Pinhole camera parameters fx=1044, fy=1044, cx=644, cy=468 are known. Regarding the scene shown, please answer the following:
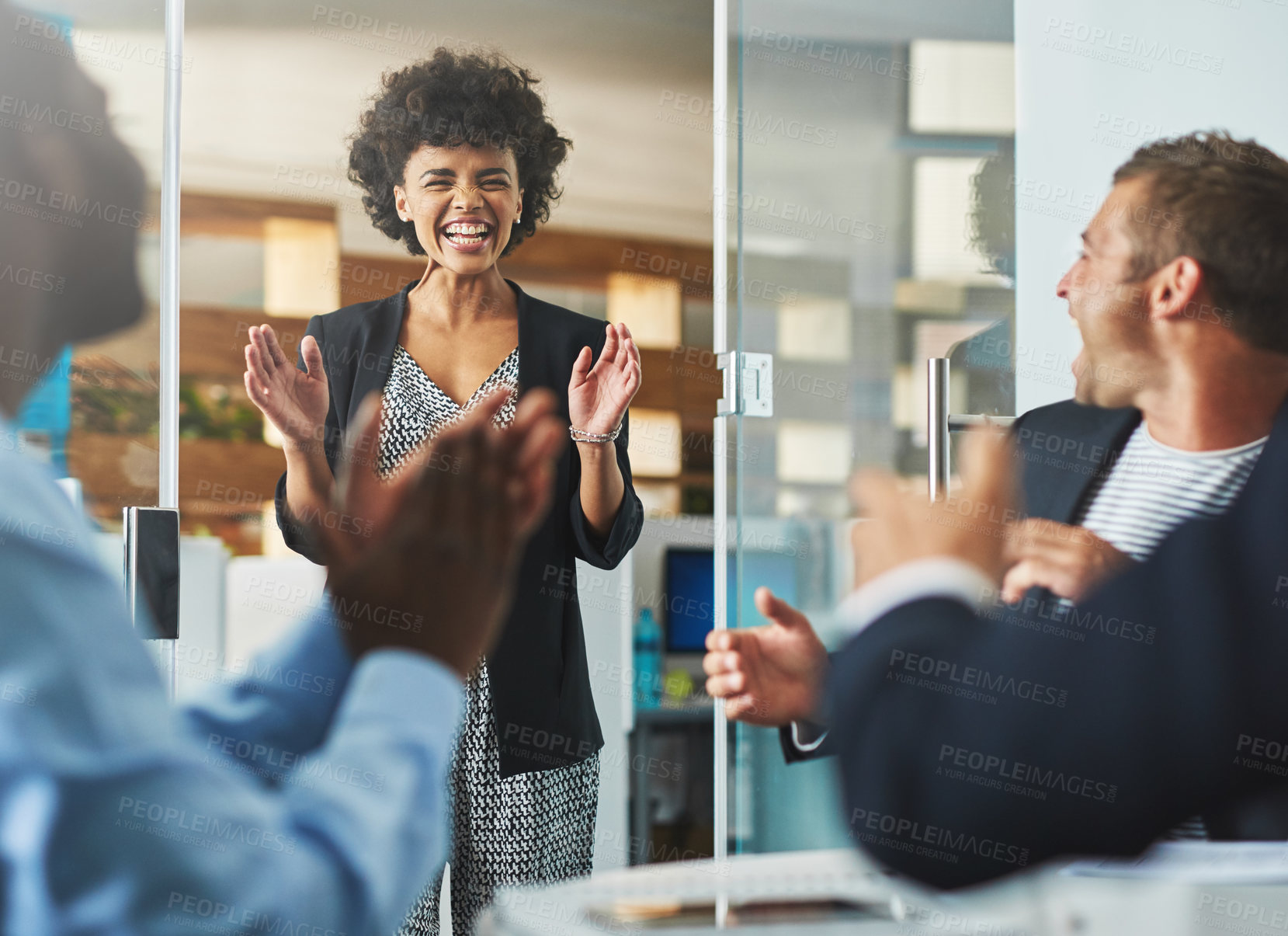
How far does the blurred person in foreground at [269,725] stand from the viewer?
38cm

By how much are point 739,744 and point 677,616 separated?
1.82 metres

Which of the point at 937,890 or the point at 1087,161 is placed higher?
the point at 1087,161

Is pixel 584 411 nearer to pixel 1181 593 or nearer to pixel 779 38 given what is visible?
pixel 779 38

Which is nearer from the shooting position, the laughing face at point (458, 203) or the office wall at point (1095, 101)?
the office wall at point (1095, 101)

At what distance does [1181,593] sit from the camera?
0.73 m

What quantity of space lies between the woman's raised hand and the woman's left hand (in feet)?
1.46

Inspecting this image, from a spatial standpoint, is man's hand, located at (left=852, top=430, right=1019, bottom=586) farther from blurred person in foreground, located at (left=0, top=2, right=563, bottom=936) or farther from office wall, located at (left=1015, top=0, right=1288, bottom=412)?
office wall, located at (left=1015, top=0, right=1288, bottom=412)

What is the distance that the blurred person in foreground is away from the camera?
384mm

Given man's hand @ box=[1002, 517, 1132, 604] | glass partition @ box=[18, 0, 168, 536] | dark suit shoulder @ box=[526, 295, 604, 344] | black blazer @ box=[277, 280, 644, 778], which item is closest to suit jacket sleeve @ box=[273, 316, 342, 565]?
black blazer @ box=[277, 280, 644, 778]

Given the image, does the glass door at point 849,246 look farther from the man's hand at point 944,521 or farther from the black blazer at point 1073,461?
the man's hand at point 944,521

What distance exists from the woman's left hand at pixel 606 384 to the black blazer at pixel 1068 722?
119 cm

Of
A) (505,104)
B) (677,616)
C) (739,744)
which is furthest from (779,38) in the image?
(677,616)

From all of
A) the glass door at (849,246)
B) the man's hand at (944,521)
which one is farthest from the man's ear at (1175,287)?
the glass door at (849,246)

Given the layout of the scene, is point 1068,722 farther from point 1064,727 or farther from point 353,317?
point 353,317
